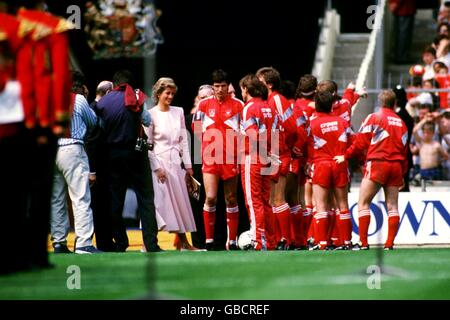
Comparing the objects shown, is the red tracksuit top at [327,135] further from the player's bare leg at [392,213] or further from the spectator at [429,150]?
the spectator at [429,150]

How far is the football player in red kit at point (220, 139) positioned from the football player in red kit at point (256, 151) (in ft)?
1.83

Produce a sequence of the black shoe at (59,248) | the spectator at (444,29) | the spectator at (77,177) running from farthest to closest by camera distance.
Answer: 1. the spectator at (444,29)
2. the black shoe at (59,248)
3. the spectator at (77,177)

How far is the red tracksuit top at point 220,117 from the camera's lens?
18219 millimetres

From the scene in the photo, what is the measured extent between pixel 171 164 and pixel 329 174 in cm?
205

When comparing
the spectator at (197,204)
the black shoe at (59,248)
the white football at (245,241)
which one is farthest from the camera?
the spectator at (197,204)

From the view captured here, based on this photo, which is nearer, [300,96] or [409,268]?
[409,268]

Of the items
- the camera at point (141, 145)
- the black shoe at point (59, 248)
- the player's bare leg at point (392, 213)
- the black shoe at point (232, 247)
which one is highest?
the camera at point (141, 145)

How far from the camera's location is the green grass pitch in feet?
37.8

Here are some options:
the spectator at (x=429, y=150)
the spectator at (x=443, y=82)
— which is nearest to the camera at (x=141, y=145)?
the spectator at (x=429, y=150)

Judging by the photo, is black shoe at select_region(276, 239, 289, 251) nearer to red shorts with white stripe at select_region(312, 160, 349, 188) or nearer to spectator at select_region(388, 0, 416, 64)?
red shorts with white stripe at select_region(312, 160, 349, 188)

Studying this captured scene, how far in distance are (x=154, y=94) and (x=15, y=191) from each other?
6.93 m

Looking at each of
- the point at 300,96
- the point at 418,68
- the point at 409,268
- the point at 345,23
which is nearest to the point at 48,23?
the point at 409,268
